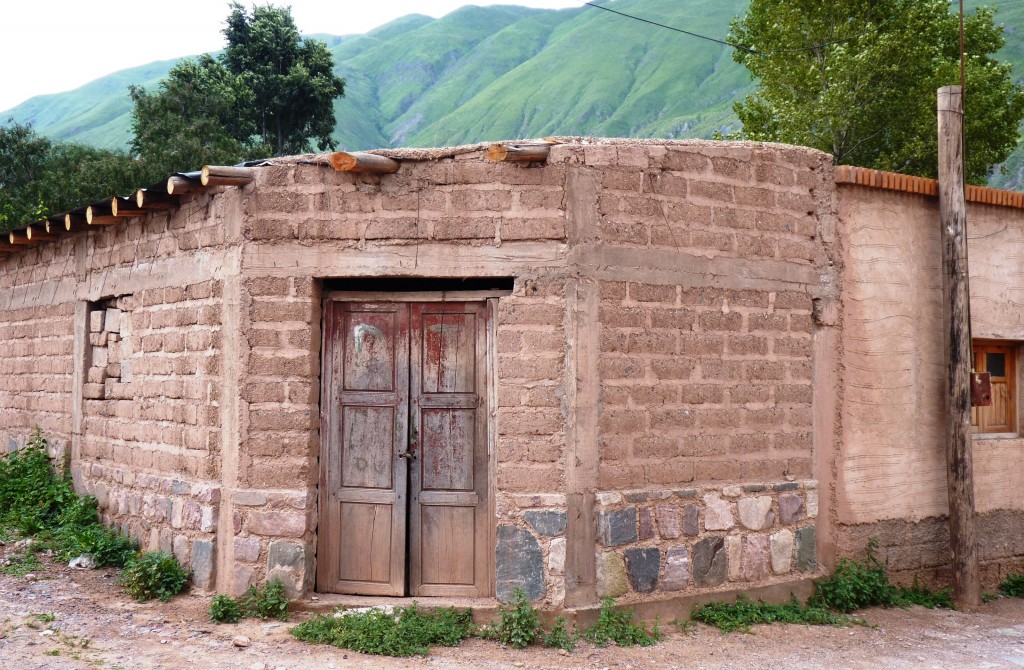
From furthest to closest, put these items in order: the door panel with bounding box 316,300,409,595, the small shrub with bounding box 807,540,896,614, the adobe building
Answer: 1. the small shrub with bounding box 807,540,896,614
2. the door panel with bounding box 316,300,409,595
3. the adobe building

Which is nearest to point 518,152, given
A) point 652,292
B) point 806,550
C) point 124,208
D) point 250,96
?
point 652,292

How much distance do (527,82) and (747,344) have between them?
8660 centimetres

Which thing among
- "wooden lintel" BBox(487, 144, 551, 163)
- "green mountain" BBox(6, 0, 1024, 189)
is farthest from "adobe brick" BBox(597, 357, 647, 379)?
"green mountain" BBox(6, 0, 1024, 189)

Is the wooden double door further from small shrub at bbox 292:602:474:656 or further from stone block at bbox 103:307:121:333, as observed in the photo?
stone block at bbox 103:307:121:333

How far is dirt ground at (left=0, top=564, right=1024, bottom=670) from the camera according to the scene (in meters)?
5.12

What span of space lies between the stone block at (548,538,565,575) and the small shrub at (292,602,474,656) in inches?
24.6

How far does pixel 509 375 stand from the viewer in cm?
578

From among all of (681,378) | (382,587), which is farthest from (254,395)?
(681,378)

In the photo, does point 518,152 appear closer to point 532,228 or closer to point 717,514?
point 532,228

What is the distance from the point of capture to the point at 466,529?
596 cm

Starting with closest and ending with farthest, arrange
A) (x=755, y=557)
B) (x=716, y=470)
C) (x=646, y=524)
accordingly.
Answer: (x=646, y=524) < (x=716, y=470) < (x=755, y=557)

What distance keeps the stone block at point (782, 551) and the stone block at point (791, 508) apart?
3.6 inches

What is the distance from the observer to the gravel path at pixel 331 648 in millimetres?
5125

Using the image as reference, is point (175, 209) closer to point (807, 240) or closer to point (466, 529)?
point (466, 529)
